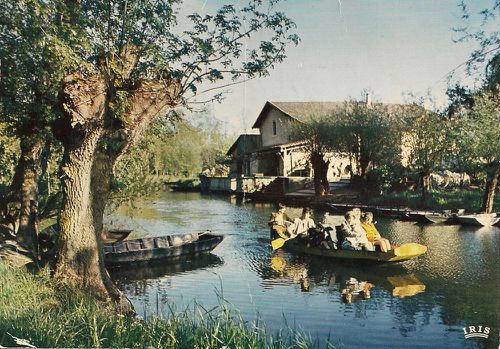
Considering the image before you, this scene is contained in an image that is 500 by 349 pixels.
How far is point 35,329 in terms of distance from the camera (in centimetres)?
535

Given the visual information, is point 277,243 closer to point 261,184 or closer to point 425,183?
point 425,183

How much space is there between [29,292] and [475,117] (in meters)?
20.1

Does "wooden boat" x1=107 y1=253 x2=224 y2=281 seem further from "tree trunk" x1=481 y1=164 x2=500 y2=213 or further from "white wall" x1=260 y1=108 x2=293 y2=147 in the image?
"white wall" x1=260 y1=108 x2=293 y2=147

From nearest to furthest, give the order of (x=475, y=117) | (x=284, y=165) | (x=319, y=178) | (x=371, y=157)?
(x=475, y=117), (x=371, y=157), (x=319, y=178), (x=284, y=165)

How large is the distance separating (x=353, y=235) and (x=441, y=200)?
13.0 metres

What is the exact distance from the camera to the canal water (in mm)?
9156

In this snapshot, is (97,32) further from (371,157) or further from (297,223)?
(371,157)

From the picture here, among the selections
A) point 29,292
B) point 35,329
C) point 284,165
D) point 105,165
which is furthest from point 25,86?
point 284,165

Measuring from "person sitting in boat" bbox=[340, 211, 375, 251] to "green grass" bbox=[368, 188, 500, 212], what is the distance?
37.4ft

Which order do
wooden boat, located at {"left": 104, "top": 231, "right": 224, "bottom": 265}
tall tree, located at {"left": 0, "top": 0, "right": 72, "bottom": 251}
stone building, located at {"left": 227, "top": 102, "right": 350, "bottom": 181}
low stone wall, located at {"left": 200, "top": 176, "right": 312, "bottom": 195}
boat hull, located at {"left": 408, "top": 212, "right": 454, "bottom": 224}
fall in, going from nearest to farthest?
1. tall tree, located at {"left": 0, "top": 0, "right": 72, "bottom": 251}
2. wooden boat, located at {"left": 104, "top": 231, "right": 224, "bottom": 265}
3. boat hull, located at {"left": 408, "top": 212, "right": 454, "bottom": 224}
4. stone building, located at {"left": 227, "top": 102, "right": 350, "bottom": 181}
5. low stone wall, located at {"left": 200, "top": 176, "right": 312, "bottom": 195}

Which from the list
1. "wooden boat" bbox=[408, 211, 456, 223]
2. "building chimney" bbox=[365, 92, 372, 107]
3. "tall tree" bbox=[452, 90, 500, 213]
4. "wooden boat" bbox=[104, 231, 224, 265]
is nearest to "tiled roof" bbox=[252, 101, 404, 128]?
"building chimney" bbox=[365, 92, 372, 107]

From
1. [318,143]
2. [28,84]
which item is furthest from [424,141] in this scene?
[28,84]

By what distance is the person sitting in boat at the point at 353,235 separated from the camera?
14.2m

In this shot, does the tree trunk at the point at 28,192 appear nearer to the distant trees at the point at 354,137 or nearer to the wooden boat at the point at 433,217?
the wooden boat at the point at 433,217
